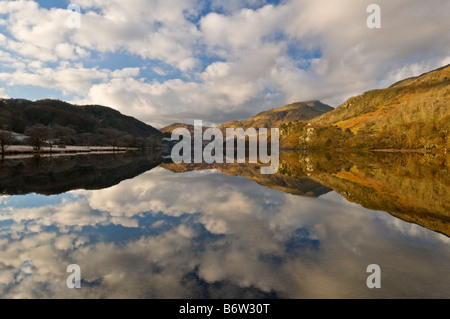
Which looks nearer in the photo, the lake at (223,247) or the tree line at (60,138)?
the lake at (223,247)

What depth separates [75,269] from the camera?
6.01 m

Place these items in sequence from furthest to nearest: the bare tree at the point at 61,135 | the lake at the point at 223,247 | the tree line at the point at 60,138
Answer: the bare tree at the point at 61,135, the tree line at the point at 60,138, the lake at the point at 223,247

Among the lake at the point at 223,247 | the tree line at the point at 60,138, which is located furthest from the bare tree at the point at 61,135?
the lake at the point at 223,247

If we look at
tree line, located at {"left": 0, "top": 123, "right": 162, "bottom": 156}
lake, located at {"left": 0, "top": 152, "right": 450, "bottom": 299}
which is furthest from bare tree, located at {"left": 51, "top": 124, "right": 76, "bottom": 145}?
lake, located at {"left": 0, "top": 152, "right": 450, "bottom": 299}

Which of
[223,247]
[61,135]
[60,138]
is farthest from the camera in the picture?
[61,135]

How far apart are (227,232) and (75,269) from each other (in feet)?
16.0

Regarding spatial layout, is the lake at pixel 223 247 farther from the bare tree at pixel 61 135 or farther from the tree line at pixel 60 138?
the bare tree at pixel 61 135

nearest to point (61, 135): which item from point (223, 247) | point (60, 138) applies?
point (60, 138)

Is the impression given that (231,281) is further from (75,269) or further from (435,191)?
(435,191)

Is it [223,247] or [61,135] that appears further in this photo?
[61,135]

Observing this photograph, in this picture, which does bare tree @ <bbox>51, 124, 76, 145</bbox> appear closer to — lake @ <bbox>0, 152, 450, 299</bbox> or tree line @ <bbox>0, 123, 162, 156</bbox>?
tree line @ <bbox>0, 123, 162, 156</bbox>

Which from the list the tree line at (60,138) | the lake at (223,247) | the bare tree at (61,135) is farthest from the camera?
the bare tree at (61,135)

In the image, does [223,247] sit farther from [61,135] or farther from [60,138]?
[61,135]
